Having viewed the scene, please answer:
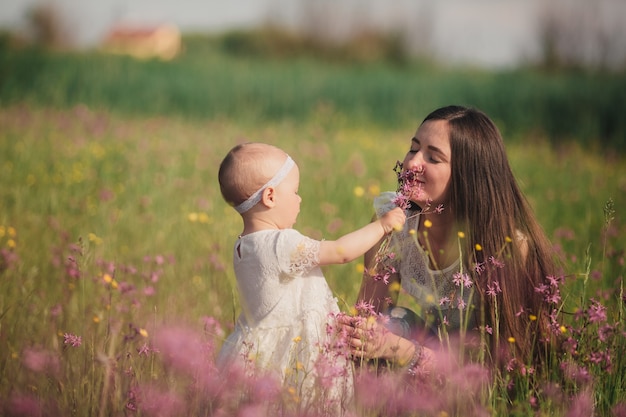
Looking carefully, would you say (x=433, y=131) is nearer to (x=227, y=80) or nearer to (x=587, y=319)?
(x=587, y=319)

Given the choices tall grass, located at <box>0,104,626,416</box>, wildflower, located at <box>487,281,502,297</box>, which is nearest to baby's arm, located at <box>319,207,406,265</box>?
tall grass, located at <box>0,104,626,416</box>

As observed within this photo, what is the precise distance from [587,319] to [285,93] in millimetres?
14885

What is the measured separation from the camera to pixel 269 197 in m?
2.79

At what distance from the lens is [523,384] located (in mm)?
2861

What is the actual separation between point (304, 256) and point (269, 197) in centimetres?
31

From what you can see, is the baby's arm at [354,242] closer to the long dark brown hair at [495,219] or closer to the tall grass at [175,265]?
the tall grass at [175,265]

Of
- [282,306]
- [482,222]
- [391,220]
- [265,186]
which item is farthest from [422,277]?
[265,186]

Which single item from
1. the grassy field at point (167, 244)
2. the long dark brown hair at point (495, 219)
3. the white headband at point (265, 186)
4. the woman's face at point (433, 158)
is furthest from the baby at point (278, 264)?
the long dark brown hair at point (495, 219)

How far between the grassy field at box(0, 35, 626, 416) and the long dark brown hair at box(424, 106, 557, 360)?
19 cm

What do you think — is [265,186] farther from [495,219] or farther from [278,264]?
[495,219]

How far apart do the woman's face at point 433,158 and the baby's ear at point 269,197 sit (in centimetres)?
62

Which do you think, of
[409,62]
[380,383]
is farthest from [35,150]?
[409,62]

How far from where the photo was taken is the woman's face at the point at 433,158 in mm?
3053

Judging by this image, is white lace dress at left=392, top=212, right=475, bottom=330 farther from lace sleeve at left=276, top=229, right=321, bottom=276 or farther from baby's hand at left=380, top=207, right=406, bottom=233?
lace sleeve at left=276, top=229, right=321, bottom=276
